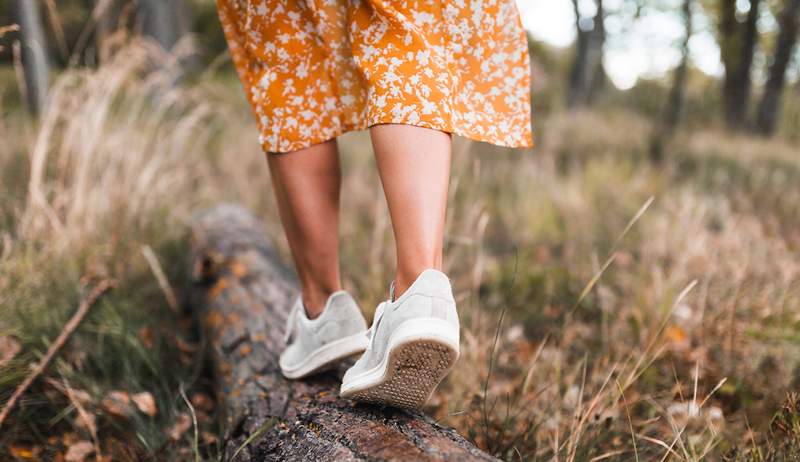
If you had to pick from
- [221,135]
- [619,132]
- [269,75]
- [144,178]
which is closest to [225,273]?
[144,178]

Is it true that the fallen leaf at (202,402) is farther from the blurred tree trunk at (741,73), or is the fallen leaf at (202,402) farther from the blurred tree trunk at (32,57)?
the blurred tree trunk at (741,73)

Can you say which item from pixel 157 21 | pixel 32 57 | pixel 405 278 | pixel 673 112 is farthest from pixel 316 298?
pixel 673 112

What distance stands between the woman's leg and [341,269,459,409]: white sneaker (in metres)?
0.32

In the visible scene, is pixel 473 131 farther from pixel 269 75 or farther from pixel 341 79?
pixel 269 75

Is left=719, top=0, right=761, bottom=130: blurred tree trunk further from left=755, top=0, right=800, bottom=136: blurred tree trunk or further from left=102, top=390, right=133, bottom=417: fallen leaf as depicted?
left=102, top=390, right=133, bottom=417: fallen leaf

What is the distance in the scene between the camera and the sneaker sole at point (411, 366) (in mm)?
924

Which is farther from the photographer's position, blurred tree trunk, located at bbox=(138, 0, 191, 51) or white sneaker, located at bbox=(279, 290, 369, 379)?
blurred tree trunk, located at bbox=(138, 0, 191, 51)

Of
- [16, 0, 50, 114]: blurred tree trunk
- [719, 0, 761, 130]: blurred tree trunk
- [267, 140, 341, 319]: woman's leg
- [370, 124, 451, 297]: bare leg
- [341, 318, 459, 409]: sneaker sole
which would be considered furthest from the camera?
[719, 0, 761, 130]: blurred tree trunk

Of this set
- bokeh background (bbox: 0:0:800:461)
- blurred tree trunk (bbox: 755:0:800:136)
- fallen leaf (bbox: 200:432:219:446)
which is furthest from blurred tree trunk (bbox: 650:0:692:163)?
blurred tree trunk (bbox: 755:0:800:136)

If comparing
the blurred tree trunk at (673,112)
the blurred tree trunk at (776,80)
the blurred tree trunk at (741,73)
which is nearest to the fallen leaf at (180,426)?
the blurred tree trunk at (673,112)

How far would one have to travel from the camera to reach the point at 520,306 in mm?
2574

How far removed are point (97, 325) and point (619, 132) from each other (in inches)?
289

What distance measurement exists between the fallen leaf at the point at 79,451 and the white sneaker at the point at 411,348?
33.4 inches

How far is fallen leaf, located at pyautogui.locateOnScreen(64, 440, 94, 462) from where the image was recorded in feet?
4.61
